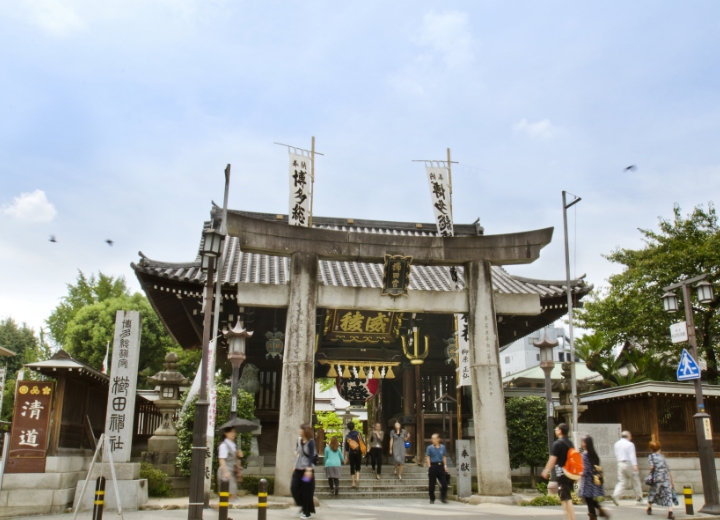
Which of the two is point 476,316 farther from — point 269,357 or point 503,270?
point 503,270

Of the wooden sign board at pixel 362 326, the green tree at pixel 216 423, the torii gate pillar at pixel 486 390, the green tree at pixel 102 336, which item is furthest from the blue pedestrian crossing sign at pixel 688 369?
the green tree at pixel 102 336

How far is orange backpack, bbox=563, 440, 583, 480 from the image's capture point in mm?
9477

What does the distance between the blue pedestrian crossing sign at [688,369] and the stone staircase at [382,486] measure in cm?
754

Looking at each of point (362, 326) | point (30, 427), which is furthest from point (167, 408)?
point (362, 326)

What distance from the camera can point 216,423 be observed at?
16.2 metres

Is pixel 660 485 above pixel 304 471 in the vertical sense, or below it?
below

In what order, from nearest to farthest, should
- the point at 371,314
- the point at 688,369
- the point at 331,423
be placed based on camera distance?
1. the point at 688,369
2. the point at 371,314
3. the point at 331,423

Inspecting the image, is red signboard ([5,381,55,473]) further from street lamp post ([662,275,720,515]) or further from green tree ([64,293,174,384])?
green tree ([64,293,174,384])

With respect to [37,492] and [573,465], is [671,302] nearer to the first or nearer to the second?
[573,465]

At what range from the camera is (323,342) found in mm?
22094

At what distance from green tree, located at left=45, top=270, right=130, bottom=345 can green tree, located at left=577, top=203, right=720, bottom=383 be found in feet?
125

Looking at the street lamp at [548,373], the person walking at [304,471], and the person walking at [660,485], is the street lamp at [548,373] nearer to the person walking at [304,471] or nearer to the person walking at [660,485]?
the person walking at [660,485]

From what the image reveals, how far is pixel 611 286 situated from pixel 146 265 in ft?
74.8

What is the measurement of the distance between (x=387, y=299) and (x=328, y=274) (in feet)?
25.7
